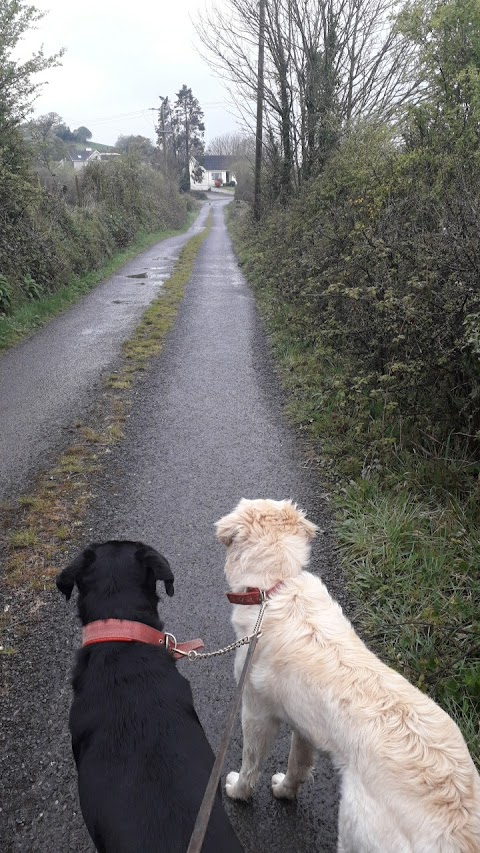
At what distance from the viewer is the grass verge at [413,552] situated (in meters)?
2.95

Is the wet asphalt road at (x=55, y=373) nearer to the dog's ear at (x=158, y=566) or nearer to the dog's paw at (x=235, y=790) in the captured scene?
the dog's ear at (x=158, y=566)

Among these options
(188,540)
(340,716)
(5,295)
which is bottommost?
(188,540)

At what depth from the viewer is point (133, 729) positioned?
1.90m

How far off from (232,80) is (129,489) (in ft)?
60.5

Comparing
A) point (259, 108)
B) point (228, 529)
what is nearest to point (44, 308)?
point (228, 529)

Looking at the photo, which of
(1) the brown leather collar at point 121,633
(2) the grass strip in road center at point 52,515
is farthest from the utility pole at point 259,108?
(1) the brown leather collar at point 121,633

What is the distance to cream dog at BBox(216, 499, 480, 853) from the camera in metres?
1.58

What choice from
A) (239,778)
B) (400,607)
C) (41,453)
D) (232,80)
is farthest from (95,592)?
(232,80)

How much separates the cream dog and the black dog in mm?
381

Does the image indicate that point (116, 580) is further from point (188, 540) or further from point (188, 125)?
point (188, 125)

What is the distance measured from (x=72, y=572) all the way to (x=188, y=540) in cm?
191

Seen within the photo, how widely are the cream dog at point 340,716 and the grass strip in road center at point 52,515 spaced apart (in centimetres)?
177

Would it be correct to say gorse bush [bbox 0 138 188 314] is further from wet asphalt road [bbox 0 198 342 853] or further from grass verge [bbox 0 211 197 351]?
wet asphalt road [bbox 0 198 342 853]

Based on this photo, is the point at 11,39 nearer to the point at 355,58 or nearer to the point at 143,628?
the point at 355,58
